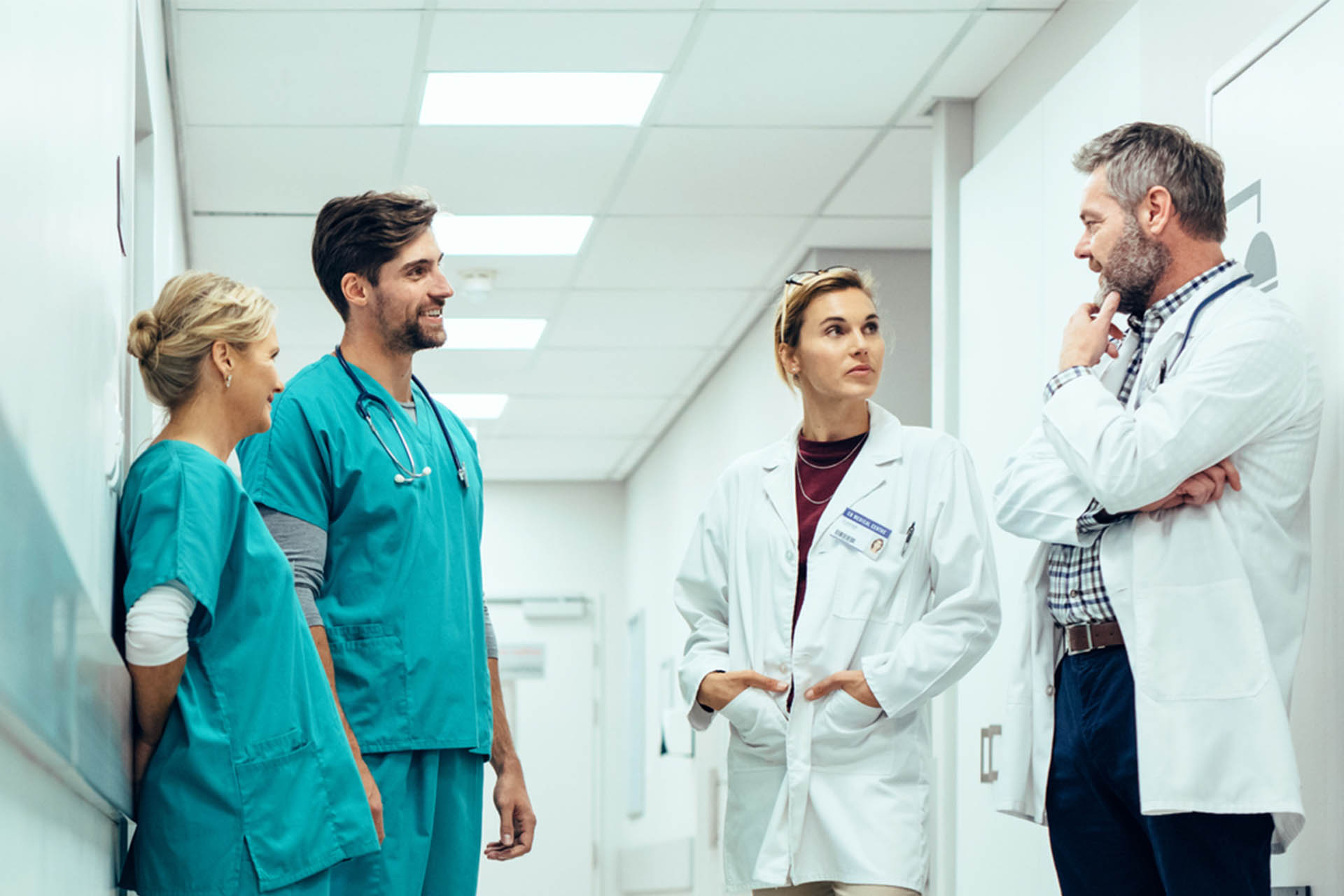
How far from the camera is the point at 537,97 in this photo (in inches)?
171

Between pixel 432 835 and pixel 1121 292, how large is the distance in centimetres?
126

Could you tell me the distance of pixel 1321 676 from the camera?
227 centimetres

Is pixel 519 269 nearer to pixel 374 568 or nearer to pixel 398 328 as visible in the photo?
pixel 398 328

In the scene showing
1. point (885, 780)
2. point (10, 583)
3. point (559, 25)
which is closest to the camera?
point (10, 583)

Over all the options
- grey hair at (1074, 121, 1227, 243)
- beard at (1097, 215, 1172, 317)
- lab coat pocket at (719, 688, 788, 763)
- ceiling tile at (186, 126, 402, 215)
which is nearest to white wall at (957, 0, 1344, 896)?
grey hair at (1074, 121, 1227, 243)

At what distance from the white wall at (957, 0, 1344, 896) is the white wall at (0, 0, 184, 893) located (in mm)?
2031

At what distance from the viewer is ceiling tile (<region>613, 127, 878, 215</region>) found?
4672 mm

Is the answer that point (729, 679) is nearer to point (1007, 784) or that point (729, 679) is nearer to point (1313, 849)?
point (1007, 784)

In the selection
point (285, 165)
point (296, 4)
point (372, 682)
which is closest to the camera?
point (372, 682)

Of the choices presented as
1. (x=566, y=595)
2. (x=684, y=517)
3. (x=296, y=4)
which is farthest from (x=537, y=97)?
(x=566, y=595)

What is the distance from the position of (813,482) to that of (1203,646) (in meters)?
0.82

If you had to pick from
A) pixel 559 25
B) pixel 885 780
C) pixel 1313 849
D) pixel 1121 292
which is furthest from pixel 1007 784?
pixel 559 25

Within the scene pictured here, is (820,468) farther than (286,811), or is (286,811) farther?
(820,468)

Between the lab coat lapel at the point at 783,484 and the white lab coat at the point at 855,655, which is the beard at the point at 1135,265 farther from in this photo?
the lab coat lapel at the point at 783,484
